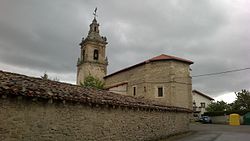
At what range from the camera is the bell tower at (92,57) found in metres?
47.3

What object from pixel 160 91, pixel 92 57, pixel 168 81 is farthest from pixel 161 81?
pixel 92 57

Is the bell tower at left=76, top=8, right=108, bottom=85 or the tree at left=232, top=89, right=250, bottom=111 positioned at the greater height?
the bell tower at left=76, top=8, right=108, bottom=85

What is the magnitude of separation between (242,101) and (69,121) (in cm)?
4460

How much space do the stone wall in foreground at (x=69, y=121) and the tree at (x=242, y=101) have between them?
36576mm

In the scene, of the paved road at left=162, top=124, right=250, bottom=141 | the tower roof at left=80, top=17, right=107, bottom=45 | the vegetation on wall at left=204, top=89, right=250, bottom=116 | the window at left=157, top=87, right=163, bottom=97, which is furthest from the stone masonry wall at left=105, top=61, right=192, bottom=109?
the tower roof at left=80, top=17, right=107, bottom=45

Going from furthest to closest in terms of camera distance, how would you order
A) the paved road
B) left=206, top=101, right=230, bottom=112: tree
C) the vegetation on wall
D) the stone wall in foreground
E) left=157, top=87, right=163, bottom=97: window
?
left=206, top=101, right=230, bottom=112: tree → the vegetation on wall → left=157, top=87, right=163, bottom=97: window → the paved road → the stone wall in foreground

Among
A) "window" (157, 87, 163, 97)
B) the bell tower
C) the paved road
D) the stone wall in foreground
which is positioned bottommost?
the paved road

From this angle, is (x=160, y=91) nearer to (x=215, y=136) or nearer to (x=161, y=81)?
(x=161, y=81)

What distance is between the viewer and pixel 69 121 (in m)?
9.94

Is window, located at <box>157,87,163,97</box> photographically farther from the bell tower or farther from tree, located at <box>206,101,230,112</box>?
tree, located at <box>206,101,230,112</box>

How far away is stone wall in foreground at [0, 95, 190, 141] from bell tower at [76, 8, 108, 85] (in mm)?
32789

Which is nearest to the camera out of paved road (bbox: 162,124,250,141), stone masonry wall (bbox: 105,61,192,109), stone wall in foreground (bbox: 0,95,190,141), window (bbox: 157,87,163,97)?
stone wall in foreground (bbox: 0,95,190,141)

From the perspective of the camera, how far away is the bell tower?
47281 mm

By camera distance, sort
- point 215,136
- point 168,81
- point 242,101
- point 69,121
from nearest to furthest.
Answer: point 69,121 < point 215,136 < point 168,81 < point 242,101
